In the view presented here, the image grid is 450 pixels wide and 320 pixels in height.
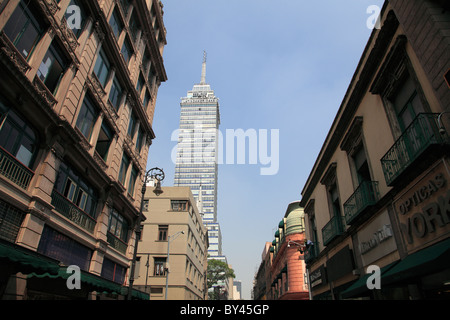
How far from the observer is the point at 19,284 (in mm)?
9797

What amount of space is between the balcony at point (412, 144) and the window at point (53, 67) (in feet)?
46.4

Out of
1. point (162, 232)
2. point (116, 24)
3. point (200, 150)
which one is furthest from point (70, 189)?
point (200, 150)

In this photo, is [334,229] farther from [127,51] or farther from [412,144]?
[127,51]

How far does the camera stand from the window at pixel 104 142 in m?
17.6

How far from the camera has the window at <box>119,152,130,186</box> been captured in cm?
2012

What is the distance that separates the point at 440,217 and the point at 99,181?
52.0 ft

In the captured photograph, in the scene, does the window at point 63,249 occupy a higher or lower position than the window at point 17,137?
lower

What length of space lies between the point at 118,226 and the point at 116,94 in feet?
30.5

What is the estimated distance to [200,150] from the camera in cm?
18512

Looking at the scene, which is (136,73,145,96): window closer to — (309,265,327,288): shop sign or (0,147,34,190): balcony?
(0,147,34,190): balcony

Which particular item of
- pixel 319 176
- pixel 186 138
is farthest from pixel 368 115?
pixel 186 138

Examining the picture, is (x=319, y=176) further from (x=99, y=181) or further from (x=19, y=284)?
(x=19, y=284)

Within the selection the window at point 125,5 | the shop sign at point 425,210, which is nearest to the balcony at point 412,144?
the shop sign at point 425,210

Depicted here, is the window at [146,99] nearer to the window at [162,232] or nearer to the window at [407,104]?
the window at [162,232]
